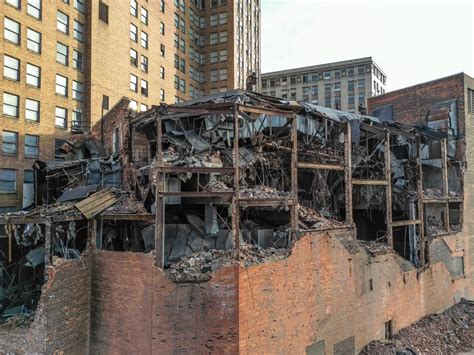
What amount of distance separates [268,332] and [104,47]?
1117 inches

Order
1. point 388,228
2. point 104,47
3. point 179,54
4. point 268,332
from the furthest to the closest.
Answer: point 179,54
point 104,47
point 388,228
point 268,332

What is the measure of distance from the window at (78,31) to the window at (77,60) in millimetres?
1207

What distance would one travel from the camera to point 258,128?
14.4 metres

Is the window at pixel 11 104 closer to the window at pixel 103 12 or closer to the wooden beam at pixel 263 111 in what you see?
the window at pixel 103 12

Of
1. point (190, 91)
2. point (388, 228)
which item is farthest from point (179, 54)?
point (388, 228)

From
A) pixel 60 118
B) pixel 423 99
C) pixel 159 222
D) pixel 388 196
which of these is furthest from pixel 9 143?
pixel 423 99

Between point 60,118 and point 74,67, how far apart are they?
455cm

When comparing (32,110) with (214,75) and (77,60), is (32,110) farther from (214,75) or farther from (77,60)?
(214,75)

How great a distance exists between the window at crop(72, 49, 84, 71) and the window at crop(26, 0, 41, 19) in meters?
3.72

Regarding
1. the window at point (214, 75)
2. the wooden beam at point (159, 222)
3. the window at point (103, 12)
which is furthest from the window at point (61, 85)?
the window at point (214, 75)

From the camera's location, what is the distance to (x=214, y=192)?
446 inches

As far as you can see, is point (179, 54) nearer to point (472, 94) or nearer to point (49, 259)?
point (472, 94)

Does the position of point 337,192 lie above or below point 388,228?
above

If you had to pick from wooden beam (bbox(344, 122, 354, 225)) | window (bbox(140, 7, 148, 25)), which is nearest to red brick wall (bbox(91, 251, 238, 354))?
wooden beam (bbox(344, 122, 354, 225))
